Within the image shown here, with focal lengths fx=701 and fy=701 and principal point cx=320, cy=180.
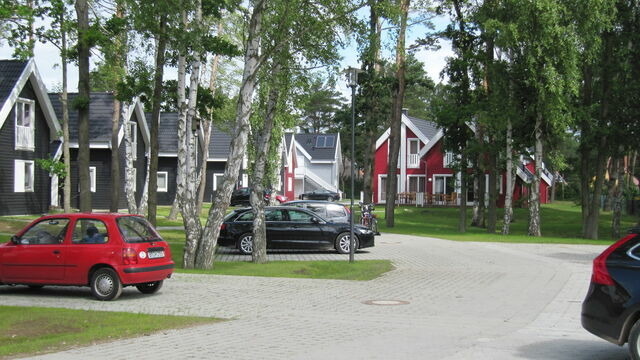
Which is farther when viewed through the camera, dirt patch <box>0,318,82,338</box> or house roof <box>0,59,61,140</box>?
house roof <box>0,59,61,140</box>

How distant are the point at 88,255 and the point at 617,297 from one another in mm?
8707

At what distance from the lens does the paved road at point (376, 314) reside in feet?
27.6

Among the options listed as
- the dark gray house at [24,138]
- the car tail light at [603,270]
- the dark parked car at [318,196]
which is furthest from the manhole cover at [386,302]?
the dark parked car at [318,196]

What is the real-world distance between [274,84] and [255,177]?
8.00 feet

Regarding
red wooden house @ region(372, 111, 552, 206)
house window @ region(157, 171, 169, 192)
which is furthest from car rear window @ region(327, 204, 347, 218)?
red wooden house @ region(372, 111, 552, 206)

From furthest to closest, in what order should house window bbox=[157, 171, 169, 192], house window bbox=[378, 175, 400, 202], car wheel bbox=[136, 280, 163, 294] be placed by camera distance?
1. house window bbox=[378, 175, 400, 202]
2. house window bbox=[157, 171, 169, 192]
3. car wheel bbox=[136, 280, 163, 294]

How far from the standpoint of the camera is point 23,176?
33969 mm

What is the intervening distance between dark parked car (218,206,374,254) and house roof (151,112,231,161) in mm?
29553

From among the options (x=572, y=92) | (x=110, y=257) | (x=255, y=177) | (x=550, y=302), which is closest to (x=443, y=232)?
(x=572, y=92)

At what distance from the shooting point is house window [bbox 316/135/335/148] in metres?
85.9

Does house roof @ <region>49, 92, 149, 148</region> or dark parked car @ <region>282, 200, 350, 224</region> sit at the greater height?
house roof @ <region>49, 92, 149, 148</region>

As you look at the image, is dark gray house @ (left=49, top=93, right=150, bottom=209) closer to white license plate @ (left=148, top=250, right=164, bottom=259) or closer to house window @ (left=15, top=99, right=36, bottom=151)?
house window @ (left=15, top=99, right=36, bottom=151)

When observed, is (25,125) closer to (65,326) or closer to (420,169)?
(65,326)

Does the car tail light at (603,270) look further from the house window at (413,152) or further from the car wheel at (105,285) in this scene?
the house window at (413,152)
